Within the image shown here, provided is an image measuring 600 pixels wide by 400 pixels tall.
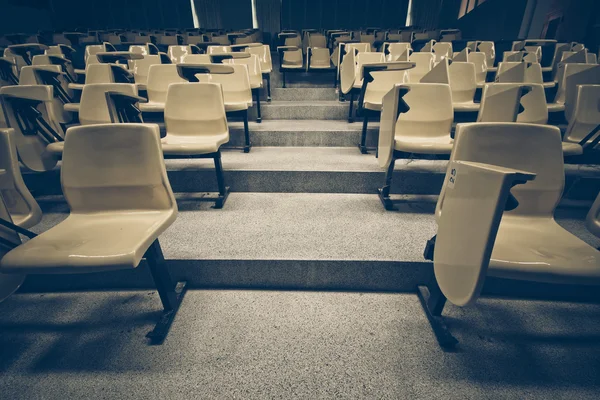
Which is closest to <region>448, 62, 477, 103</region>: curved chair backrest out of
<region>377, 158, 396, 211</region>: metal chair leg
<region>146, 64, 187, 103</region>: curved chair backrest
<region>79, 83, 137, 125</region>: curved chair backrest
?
<region>377, 158, 396, 211</region>: metal chair leg

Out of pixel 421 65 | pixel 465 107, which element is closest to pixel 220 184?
pixel 465 107

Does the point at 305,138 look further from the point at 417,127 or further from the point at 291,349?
the point at 291,349

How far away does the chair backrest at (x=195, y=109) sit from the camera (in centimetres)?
196

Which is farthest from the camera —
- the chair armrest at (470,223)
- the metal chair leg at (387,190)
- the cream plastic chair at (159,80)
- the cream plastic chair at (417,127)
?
the cream plastic chair at (159,80)

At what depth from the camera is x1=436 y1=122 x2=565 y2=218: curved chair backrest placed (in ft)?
3.61

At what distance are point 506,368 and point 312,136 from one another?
2102 millimetres

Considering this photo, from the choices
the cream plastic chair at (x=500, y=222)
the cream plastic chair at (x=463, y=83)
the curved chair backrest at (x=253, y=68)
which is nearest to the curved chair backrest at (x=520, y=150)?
the cream plastic chair at (x=500, y=222)

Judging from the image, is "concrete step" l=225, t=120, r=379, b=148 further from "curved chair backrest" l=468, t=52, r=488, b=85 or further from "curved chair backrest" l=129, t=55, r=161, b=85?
"curved chair backrest" l=468, t=52, r=488, b=85

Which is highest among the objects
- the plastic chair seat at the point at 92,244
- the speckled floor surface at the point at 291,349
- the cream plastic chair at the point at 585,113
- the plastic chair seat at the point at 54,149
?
the cream plastic chair at the point at 585,113

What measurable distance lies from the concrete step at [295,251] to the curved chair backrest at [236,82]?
4.37 ft

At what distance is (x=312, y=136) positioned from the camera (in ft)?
8.64

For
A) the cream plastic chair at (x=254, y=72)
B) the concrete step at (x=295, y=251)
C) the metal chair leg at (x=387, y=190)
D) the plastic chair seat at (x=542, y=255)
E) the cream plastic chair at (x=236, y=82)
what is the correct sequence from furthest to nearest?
the cream plastic chair at (x=254, y=72) → the cream plastic chair at (x=236, y=82) → the metal chair leg at (x=387, y=190) → the concrete step at (x=295, y=251) → the plastic chair seat at (x=542, y=255)

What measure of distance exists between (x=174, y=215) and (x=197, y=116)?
3.41 feet

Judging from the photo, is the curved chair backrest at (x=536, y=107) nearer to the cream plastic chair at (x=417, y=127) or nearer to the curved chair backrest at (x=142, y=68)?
the cream plastic chair at (x=417, y=127)
